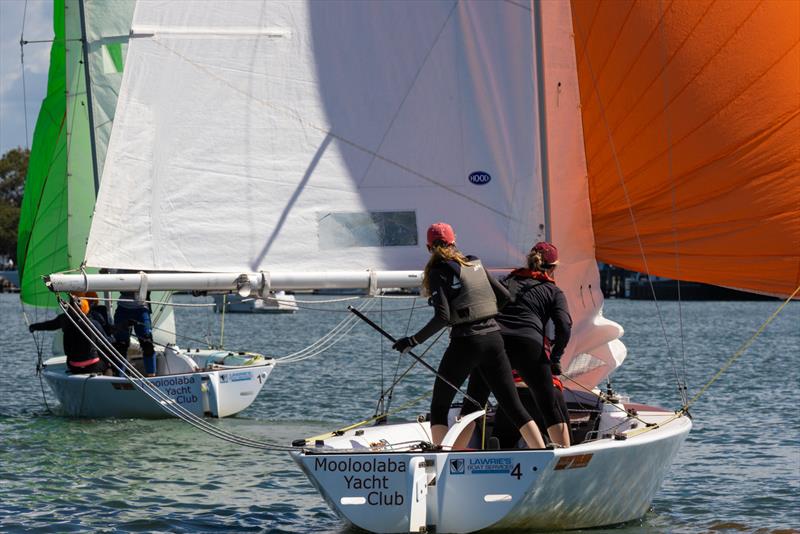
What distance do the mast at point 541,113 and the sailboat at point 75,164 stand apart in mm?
8930

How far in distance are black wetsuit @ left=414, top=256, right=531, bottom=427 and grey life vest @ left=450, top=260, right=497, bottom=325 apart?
0.03 metres

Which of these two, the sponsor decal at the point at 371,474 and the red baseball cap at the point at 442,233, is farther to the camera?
the red baseball cap at the point at 442,233

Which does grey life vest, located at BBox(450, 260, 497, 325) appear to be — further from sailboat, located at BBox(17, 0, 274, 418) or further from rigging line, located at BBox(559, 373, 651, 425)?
→ sailboat, located at BBox(17, 0, 274, 418)

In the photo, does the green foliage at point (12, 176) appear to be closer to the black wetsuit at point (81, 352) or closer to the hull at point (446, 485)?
the black wetsuit at point (81, 352)

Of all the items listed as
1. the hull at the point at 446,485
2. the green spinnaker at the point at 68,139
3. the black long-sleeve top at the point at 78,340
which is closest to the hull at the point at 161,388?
the black long-sleeve top at the point at 78,340

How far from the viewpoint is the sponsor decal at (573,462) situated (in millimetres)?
8867

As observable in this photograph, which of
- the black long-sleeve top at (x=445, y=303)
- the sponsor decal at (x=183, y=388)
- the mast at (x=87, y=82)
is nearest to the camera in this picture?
the black long-sleeve top at (x=445, y=303)

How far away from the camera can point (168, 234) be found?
32.8 ft

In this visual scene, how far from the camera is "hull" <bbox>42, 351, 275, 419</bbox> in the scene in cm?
1788

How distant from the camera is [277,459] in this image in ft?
47.4

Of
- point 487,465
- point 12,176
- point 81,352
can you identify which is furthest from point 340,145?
point 12,176

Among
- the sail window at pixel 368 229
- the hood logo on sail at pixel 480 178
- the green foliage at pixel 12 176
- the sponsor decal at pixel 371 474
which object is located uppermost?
the green foliage at pixel 12 176

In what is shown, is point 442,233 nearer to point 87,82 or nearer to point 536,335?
point 536,335

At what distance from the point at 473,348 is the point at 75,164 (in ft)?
54.6
